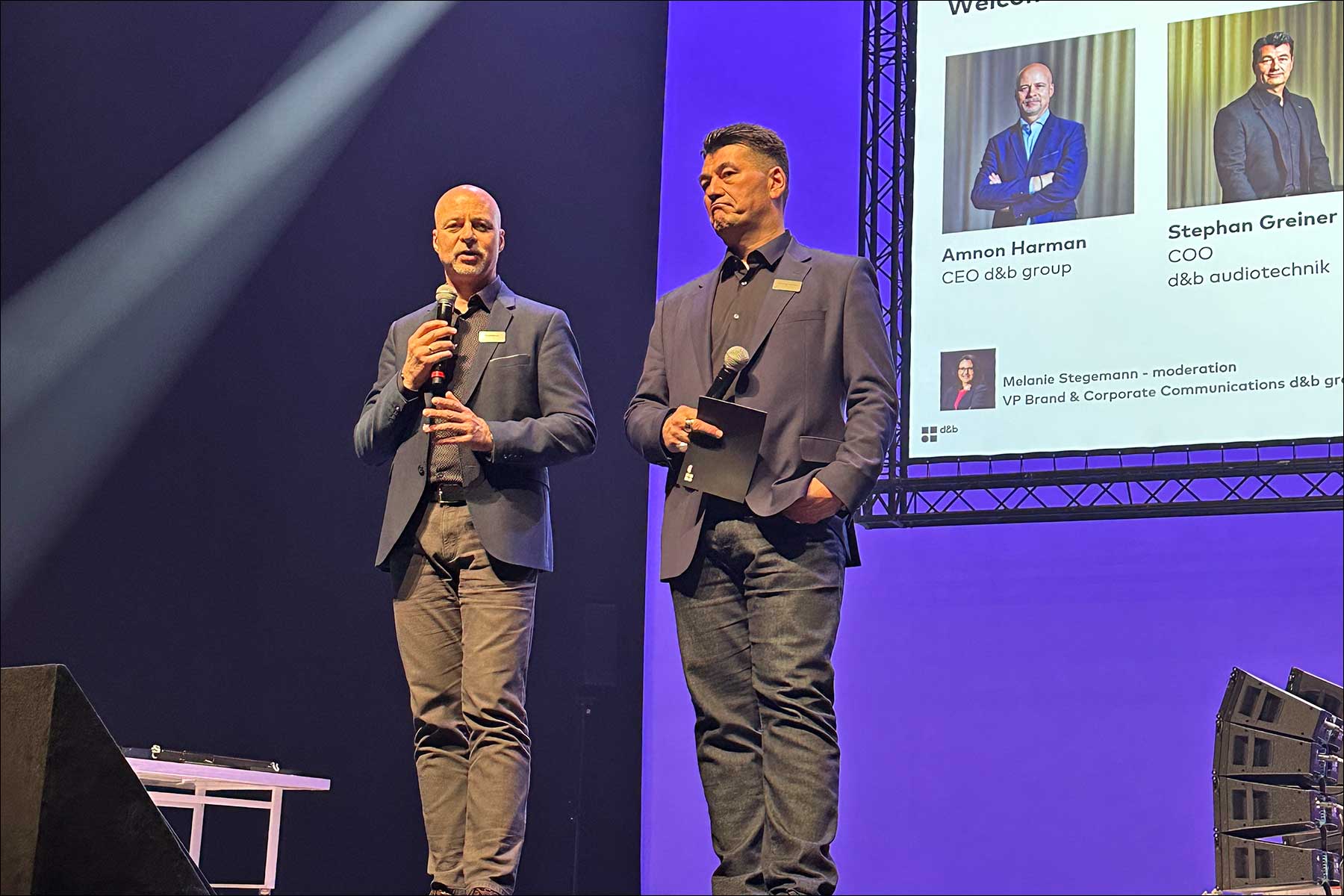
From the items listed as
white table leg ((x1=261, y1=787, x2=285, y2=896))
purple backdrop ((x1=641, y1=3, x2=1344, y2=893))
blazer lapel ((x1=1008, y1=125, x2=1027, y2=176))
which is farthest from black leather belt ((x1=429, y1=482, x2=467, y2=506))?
blazer lapel ((x1=1008, y1=125, x2=1027, y2=176))

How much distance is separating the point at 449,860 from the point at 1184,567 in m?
3.00

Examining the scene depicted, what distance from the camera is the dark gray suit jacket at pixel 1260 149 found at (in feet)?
15.4

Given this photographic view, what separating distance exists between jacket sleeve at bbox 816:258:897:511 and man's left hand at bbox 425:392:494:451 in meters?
0.68

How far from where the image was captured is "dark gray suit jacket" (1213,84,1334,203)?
15.4 feet

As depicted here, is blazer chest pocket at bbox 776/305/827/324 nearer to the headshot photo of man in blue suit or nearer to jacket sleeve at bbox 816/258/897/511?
jacket sleeve at bbox 816/258/897/511

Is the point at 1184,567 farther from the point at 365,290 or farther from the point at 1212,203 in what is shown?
the point at 365,290

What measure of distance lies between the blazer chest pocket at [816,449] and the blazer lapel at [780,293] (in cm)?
21

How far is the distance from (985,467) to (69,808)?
12.6 ft

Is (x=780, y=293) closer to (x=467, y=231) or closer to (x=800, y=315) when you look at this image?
(x=800, y=315)

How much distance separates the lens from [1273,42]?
4.81 meters

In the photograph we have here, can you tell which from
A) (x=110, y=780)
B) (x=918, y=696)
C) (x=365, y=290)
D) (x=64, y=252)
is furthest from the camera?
(x=918, y=696)

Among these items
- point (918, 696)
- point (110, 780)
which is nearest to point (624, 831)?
point (918, 696)

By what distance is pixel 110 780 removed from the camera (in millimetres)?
1725

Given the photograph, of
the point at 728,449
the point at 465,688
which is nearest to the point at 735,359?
the point at 728,449
